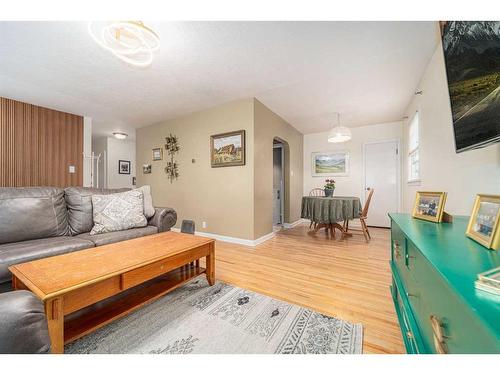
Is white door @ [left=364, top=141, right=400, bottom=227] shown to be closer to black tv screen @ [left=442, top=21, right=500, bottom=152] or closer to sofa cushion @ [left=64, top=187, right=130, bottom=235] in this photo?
black tv screen @ [left=442, top=21, right=500, bottom=152]

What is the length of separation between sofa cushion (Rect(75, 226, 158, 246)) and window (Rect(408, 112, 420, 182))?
3814 millimetres

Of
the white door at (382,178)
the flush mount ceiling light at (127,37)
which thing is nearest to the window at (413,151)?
the white door at (382,178)

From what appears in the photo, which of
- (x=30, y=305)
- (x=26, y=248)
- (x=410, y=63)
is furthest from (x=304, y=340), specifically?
(x=410, y=63)

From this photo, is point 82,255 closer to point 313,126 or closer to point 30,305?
point 30,305

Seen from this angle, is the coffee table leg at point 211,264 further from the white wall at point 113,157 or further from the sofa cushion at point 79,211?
the white wall at point 113,157

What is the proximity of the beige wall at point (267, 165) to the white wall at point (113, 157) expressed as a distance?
5.00 m

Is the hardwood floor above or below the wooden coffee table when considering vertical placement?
below

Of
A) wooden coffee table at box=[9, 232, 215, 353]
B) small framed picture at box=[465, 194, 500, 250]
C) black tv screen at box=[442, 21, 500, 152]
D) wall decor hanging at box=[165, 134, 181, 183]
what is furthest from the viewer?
wall decor hanging at box=[165, 134, 181, 183]

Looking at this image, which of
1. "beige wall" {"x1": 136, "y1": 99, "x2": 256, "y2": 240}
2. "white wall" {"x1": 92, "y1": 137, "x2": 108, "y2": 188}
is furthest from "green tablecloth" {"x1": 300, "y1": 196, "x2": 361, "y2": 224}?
"white wall" {"x1": 92, "y1": 137, "x2": 108, "y2": 188}

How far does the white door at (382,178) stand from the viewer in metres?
4.27

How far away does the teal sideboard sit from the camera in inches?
14.9

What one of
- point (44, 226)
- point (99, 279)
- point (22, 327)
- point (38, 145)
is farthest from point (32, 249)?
point (38, 145)

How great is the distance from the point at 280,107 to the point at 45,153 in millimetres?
4306
